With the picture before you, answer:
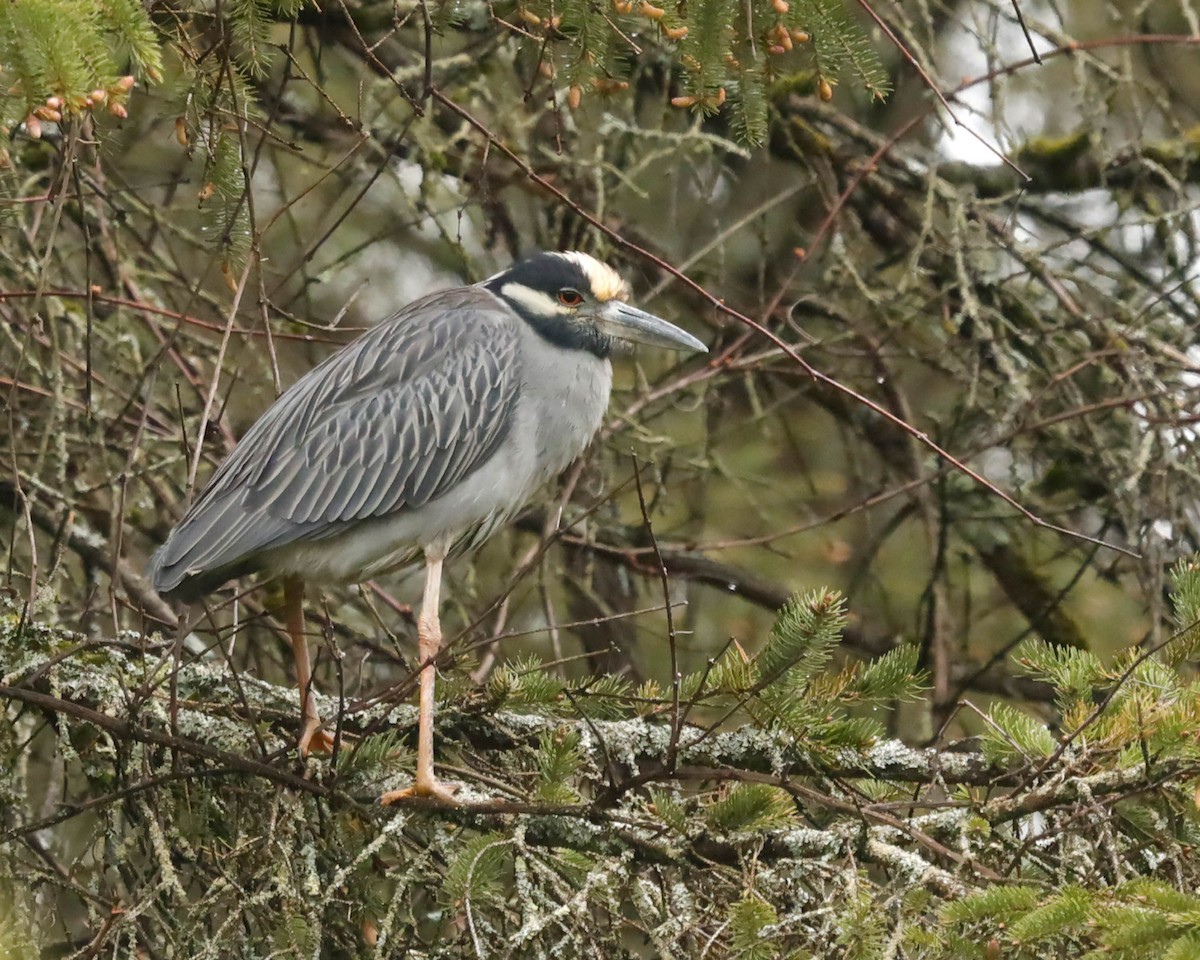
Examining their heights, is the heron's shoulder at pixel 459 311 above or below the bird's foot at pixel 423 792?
above

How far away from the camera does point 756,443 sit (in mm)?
6398

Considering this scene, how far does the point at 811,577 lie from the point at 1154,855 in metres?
4.30

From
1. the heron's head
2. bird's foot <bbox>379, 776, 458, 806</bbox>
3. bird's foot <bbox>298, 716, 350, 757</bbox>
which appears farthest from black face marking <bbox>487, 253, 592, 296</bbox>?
bird's foot <bbox>379, 776, 458, 806</bbox>

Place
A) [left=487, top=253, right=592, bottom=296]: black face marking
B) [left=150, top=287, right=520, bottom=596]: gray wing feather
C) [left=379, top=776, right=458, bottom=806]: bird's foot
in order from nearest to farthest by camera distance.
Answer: [left=379, top=776, right=458, bottom=806]: bird's foot → [left=150, top=287, right=520, bottom=596]: gray wing feather → [left=487, top=253, right=592, bottom=296]: black face marking

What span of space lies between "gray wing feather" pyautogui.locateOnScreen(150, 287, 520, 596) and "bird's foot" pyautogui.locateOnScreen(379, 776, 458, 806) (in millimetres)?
942

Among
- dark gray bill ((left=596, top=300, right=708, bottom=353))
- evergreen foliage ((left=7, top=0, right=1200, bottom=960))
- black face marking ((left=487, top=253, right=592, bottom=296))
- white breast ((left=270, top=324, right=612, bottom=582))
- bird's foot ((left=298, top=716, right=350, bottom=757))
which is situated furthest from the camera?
black face marking ((left=487, top=253, right=592, bottom=296))

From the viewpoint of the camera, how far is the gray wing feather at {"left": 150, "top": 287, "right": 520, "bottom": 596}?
374 cm

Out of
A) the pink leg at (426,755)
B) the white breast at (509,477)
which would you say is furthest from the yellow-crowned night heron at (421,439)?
the pink leg at (426,755)

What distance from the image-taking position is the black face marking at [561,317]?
4.30 meters

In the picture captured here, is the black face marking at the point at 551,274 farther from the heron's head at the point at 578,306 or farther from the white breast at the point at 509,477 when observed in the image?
the white breast at the point at 509,477

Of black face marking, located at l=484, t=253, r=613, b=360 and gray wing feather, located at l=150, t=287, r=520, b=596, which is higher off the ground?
black face marking, located at l=484, t=253, r=613, b=360

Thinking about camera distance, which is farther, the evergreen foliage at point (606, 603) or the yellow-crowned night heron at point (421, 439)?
the yellow-crowned night heron at point (421, 439)

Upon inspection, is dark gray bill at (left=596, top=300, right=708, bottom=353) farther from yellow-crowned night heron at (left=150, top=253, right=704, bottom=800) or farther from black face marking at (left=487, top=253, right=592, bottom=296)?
black face marking at (left=487, top=253, right=592, bottom=296)

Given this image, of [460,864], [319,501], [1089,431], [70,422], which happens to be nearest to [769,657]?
[460,864]
